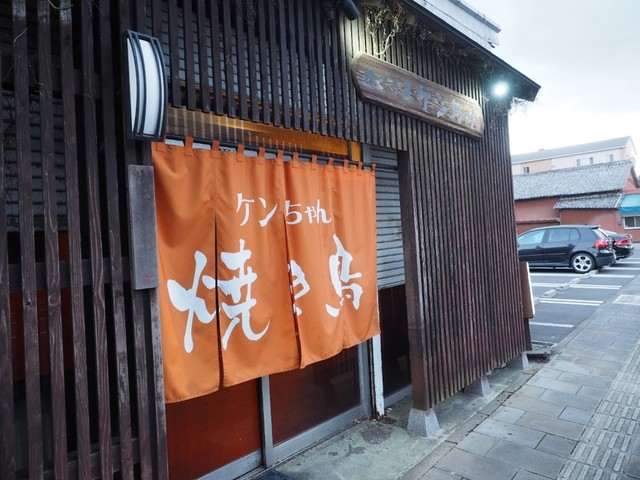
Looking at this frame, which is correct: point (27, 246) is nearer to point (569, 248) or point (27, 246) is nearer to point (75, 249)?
point (75, 249)

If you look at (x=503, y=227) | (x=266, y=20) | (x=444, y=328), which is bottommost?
(x=444, y=328)

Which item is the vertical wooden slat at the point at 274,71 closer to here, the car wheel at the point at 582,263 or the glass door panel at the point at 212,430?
the glass door panel at the point at 212,430

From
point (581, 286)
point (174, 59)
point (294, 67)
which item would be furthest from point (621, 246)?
point (174, 59)

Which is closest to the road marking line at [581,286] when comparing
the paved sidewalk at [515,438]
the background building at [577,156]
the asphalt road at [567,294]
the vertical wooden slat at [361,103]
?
the asphalt road at [567,294]

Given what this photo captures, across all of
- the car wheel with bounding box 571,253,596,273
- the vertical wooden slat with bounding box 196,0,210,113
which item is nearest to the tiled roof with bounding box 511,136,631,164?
the car wheel with bounding box 571,253,596,273

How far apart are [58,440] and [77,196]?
1423 mm

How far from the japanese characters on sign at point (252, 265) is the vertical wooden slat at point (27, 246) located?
2.60ft

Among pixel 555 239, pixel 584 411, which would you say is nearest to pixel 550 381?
pixel 584 411

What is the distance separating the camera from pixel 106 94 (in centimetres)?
254

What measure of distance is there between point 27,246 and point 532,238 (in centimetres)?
2043

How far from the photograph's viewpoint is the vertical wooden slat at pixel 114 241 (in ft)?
8.34

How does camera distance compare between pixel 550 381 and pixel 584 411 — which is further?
pixel 550 381

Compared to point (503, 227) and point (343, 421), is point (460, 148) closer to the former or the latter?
point (503, 227)

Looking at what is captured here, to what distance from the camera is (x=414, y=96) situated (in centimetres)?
489
